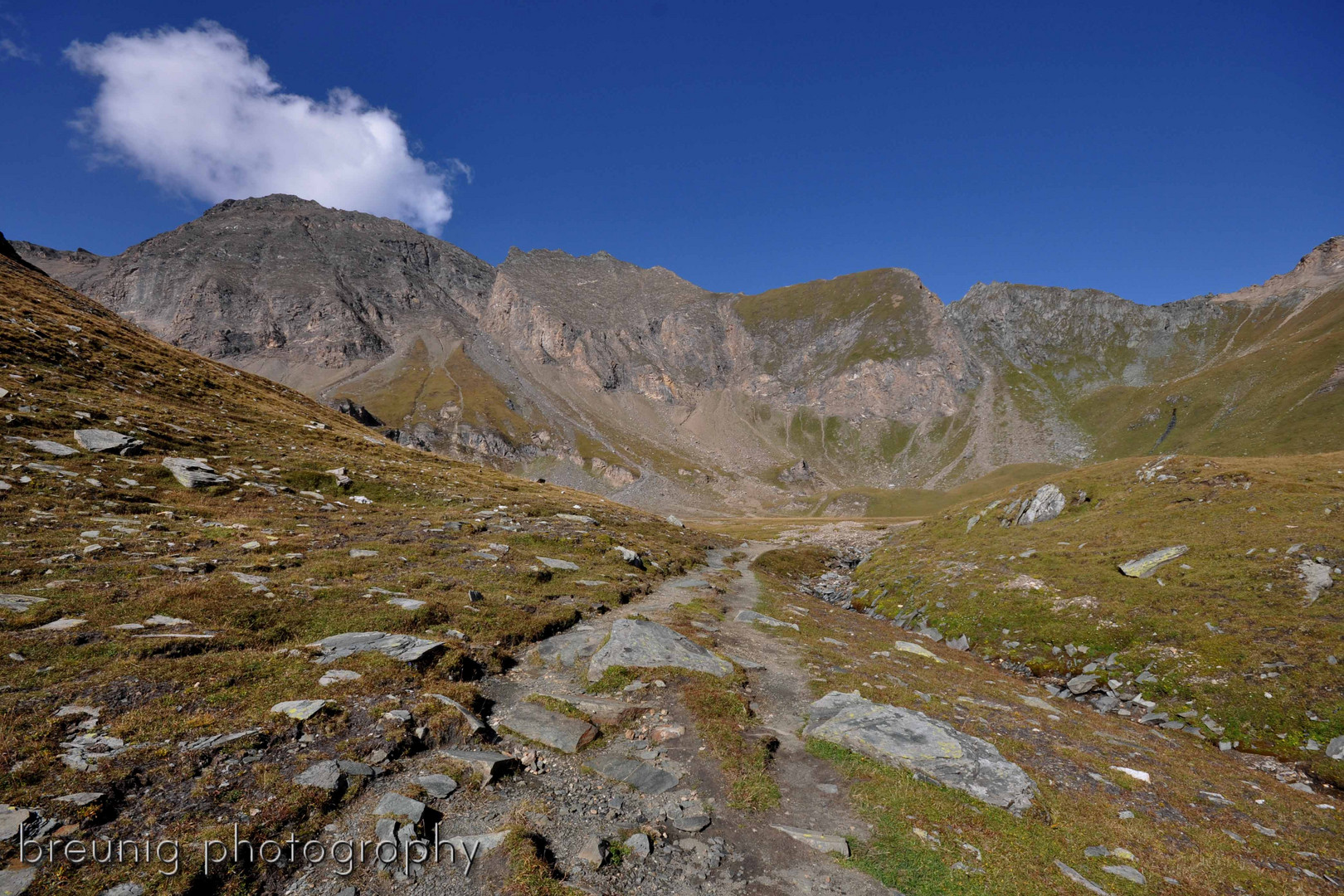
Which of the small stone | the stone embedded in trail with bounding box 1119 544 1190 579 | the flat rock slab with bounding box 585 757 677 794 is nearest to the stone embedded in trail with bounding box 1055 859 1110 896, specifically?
the flat rock slab with bounding box 585 757 677 794

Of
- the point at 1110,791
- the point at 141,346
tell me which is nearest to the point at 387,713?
the point at 1110,791

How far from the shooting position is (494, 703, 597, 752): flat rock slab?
12.4 meters

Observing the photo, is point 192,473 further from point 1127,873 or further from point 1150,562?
point 1150,562

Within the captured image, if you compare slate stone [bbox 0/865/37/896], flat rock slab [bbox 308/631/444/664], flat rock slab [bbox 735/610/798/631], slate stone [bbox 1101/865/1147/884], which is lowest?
flat rock slab [bbox 735/610/798/631]

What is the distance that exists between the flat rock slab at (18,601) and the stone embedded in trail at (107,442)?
62.2 ft

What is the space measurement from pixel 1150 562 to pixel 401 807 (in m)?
39.9

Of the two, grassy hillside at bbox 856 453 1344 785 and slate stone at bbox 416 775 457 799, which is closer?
slate stone at bbox 416 775 457 799

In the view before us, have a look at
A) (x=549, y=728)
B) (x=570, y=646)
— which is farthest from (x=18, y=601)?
(x=570, y=646)

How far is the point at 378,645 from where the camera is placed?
14.8 m

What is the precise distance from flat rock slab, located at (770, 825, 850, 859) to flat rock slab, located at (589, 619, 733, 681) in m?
7.00

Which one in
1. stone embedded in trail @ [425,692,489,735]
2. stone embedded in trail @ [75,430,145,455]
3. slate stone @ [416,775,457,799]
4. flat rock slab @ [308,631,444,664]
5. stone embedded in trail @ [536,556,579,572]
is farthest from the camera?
stone embedded in trail @ [536,556,579,572]

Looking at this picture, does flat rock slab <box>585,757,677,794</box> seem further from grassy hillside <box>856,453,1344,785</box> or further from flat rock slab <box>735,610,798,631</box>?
grassy hillside <box>856,453,1344,785</box>

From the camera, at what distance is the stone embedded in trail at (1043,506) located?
1810 inches

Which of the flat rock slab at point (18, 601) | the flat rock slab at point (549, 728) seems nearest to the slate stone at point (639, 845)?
the flat rock slab at point (549, 728)
